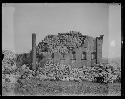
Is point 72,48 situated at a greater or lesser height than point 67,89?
greater

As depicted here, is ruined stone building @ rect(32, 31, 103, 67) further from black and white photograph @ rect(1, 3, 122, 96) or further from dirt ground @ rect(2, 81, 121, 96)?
dirt ground @ rect(2, 81, 121, 96)

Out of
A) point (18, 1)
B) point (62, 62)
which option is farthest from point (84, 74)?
point (18, 1)

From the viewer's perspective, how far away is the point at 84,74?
291 cm

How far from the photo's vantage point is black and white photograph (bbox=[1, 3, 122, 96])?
9.27 feet

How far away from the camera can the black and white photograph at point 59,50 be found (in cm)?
282

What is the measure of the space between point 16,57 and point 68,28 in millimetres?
823

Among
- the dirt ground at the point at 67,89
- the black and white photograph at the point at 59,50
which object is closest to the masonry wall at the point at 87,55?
the black and white photograph at the point at 59,50

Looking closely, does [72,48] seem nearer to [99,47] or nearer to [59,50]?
[59,50]

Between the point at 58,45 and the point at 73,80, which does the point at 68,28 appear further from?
the point at 73,80

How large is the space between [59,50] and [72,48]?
191 mm

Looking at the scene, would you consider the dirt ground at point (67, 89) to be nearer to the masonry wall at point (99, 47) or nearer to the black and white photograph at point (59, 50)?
the black and white photograph at point (59, 50)

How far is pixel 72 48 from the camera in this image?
116 inches

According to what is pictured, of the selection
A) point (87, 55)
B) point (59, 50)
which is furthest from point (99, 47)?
point (59, 50)

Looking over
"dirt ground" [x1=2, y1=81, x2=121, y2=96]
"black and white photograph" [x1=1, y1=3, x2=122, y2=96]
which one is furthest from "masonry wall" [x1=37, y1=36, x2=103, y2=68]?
"dirt ground" [x1=2, y1=81, x2=121, y2=96]
